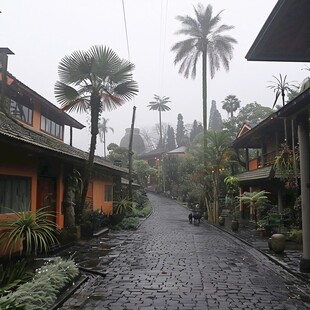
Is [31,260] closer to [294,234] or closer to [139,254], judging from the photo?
[139,254]

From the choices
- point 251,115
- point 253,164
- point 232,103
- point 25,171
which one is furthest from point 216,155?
point 232,103

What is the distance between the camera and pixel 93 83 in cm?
1394

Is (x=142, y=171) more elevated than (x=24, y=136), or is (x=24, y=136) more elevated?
(x=142, y=171)

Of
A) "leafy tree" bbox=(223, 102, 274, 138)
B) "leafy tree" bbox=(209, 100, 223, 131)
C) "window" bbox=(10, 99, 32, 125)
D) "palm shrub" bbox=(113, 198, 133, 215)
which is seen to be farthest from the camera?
"leafy tree" bbox=(209, 100, 223, 131)

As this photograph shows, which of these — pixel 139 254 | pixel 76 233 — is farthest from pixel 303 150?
pixel 76 233

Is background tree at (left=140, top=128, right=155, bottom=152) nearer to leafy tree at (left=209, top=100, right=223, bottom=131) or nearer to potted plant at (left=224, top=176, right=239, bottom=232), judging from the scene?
leafy tree at (left=209, top=100, right=223, bottom=131)

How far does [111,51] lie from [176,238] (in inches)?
313

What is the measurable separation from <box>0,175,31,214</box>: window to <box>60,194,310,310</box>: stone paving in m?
2.82

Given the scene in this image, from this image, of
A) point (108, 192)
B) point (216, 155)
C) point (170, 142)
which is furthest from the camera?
point (170, 142)

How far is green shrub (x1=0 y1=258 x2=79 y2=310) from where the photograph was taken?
503 centimetres

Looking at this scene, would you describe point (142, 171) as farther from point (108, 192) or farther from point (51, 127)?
point (51, 127)

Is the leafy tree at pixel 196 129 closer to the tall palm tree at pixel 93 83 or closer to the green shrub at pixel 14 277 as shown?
the tall palm tree at pixel 93 83

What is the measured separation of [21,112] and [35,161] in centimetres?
745

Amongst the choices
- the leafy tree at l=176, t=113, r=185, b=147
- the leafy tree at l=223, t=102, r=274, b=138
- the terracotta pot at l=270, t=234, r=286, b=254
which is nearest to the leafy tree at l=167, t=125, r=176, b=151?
the leafy tree at l=176, t=113, r=185, b=147
